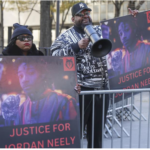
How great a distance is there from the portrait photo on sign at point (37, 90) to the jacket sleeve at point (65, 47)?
391 millimetres

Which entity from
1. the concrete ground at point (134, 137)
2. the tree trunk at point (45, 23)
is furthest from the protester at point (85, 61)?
the tree trunk at point (45, 23)

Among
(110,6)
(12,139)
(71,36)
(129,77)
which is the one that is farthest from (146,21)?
(110,6)

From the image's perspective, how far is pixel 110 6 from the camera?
38875mm

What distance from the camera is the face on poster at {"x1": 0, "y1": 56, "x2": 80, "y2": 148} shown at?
12.5ft

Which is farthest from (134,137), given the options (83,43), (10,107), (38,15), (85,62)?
(38,15)

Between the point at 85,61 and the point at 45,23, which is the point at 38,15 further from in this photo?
the point at 85,61

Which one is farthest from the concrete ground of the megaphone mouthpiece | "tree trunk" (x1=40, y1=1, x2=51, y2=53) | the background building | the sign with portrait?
the background building

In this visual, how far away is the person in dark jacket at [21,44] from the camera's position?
4.48 meters

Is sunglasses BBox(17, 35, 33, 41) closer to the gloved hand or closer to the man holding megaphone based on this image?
the man holding megaphone

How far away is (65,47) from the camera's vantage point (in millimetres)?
4516

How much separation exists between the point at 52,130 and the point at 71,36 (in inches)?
47.3

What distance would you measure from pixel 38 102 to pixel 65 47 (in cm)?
87

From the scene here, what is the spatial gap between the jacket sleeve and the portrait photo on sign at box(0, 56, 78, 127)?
0.39m

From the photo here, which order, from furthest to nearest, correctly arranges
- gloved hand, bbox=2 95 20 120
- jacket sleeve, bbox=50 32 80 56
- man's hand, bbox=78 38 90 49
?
1. jacket sleeve, bbox=50 32 80 56
2. man's hand, bbox=78 38 90 49
3. gloved hand, bbox=2 95 20 120
